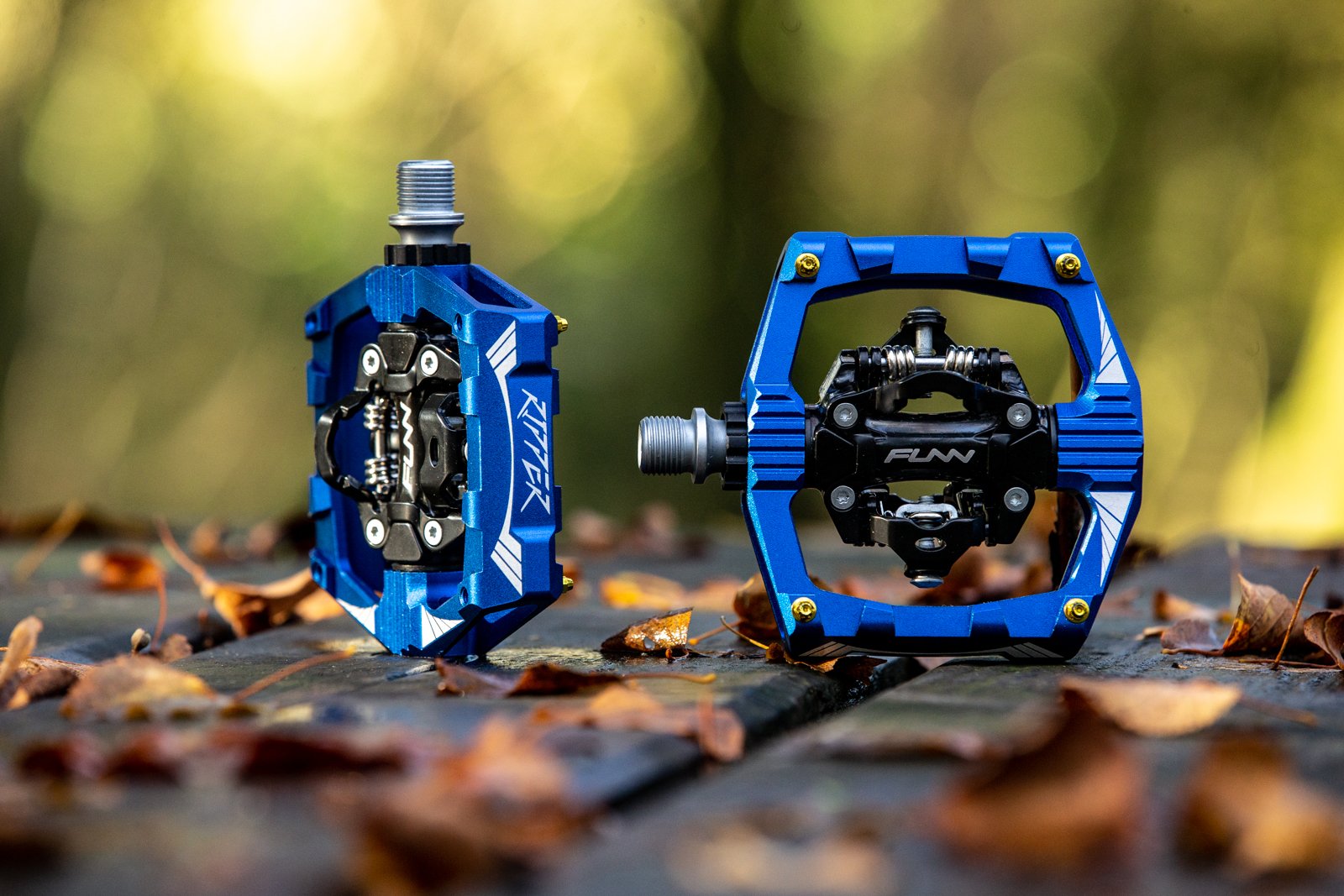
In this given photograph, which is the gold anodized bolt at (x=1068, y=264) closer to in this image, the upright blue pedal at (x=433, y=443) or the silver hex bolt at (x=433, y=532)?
the upright blue pedal at (x=433, y=443)

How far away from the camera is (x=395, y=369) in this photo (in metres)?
1.67

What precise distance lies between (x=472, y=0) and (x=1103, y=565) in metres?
4.14

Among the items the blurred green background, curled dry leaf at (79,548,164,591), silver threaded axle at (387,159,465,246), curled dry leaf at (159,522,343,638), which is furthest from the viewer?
the blurred green background

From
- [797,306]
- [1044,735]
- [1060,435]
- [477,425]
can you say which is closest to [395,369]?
[477,425]

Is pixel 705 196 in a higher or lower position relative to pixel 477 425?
higher

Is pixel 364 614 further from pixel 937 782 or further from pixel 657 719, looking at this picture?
pixel 937 782

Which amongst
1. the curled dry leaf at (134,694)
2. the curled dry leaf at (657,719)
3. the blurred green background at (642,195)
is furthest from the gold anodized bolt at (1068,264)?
the blurred green background at (642,195)

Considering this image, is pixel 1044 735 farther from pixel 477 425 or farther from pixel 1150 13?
pixel 1150 13

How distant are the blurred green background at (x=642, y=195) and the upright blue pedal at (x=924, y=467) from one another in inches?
134

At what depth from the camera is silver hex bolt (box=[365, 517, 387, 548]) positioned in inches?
67.9

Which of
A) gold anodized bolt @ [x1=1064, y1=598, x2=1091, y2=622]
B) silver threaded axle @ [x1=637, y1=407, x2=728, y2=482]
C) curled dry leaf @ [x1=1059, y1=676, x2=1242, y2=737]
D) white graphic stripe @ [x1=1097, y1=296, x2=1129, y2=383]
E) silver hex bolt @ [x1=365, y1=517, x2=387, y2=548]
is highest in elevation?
white graphic stripe @ [x1=1097, y1=296, x2=1129, y2=383]

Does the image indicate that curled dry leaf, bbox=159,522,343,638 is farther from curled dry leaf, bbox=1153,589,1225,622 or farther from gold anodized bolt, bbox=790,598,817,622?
curled dry leaf, bbox=1153,589,1225,622

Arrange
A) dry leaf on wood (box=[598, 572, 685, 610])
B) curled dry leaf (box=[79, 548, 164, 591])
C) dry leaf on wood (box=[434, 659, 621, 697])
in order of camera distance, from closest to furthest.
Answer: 1. dry leaf on wood (box=[434, 659, 621, 697])
2. dry leaf on wood (box=[598, 572, 685, 610])
3. curled dry leaf (box=[79, 548, 164, 591])

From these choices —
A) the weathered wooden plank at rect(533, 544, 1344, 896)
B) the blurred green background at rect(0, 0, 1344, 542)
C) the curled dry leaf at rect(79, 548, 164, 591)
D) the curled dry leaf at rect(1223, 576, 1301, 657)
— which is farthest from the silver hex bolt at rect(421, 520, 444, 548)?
the blurred green background at rect(0, 0, 1344, 542)
